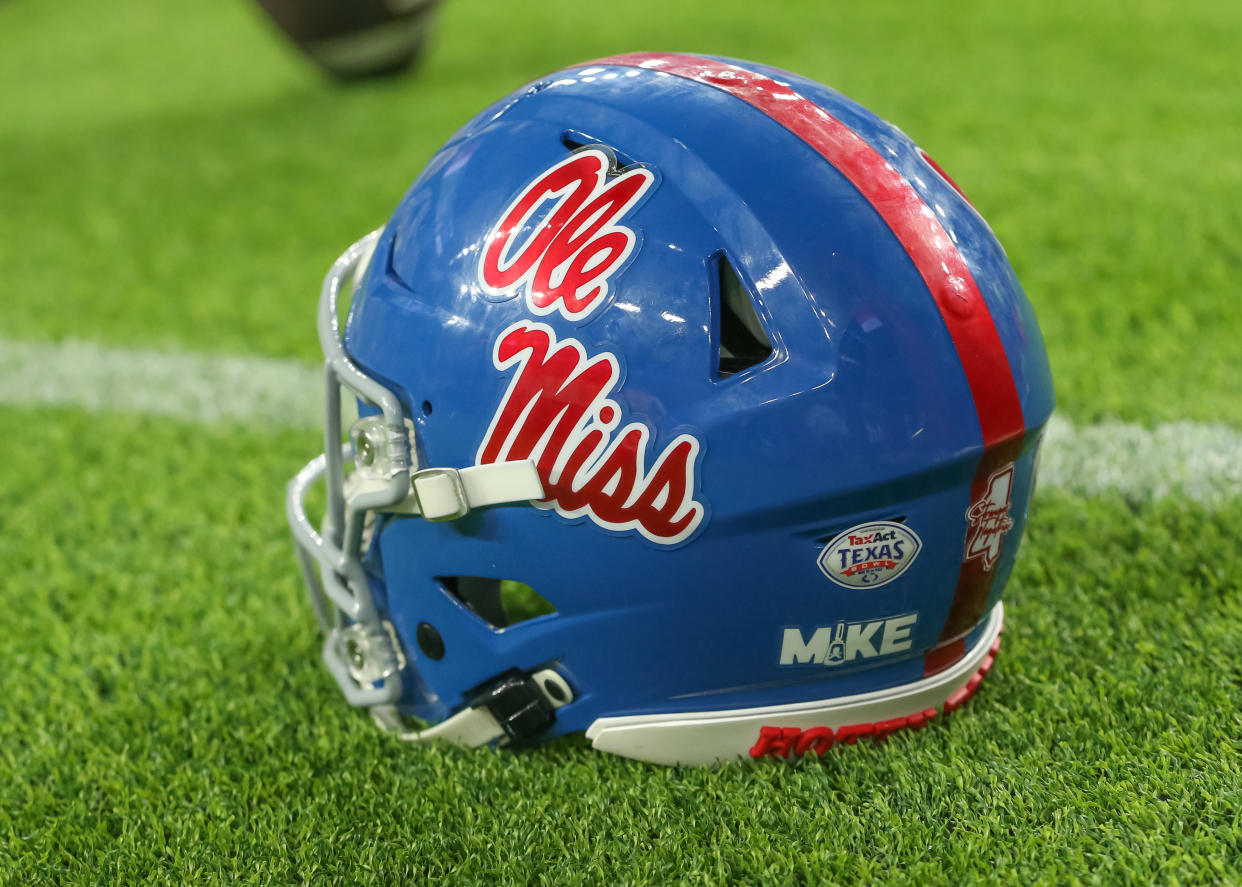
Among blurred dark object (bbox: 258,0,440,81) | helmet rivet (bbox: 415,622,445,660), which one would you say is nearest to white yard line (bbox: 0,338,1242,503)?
helmet rivet (bbox: 415,622,445,660)

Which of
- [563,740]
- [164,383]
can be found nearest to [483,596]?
[563,740]

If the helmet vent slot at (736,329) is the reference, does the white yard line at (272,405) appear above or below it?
below

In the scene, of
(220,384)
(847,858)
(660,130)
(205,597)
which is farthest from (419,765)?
(220,384)

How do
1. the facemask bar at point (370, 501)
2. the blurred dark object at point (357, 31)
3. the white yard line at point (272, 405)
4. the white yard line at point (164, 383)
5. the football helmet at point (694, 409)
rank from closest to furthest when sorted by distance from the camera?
1. the football helmet at point (694, 409)
2. the facemask bar at point (370, 501)
3. the white yard line at point (272, 405)
4. the white yard line at point (164, 383)
5. the blurred dark object at point (357, 31)

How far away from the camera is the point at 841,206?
4.29ft

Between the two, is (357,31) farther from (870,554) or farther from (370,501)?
(870,554)

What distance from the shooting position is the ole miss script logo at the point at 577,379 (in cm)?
131

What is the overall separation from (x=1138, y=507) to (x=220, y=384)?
82.8 inches

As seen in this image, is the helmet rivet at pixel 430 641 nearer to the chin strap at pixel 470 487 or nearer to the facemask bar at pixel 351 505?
the facemask bar at pixel 351 505

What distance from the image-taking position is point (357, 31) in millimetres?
5344

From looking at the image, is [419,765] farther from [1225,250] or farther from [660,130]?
[1225,250]

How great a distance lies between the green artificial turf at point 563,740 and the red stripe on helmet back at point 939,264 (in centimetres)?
32

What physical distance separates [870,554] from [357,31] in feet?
15.3

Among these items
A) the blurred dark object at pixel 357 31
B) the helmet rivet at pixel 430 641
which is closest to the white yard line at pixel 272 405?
the helmet rivet at pixel 430 641
